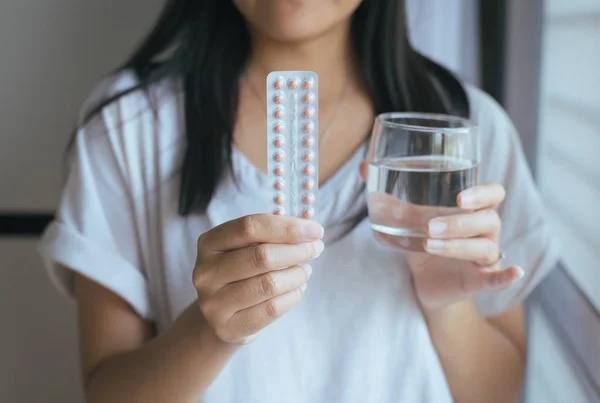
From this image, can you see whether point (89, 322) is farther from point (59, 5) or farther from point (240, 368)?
point (59, 5)

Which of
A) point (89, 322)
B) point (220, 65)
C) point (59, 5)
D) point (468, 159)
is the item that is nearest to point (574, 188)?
point (468, 159)

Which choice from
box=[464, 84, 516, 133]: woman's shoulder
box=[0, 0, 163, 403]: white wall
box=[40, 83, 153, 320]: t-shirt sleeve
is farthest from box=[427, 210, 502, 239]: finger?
box=[0, 0, 163, 403]: white wall

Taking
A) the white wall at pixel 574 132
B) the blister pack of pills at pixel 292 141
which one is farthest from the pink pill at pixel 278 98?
the white wall at pixel 574 132

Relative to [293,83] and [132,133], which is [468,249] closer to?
[293,83]

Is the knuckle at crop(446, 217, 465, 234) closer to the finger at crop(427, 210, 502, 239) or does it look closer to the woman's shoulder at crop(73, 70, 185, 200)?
the finger at crop(427, 210, 502, 239)

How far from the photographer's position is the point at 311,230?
1.57 feet

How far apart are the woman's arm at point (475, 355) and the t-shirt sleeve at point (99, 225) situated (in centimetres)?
33

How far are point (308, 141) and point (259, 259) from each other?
Answer: 0.32 feet

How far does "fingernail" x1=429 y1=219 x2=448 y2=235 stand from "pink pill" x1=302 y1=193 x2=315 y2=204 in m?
0.11

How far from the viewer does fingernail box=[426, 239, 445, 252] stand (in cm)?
54

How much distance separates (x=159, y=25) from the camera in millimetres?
766

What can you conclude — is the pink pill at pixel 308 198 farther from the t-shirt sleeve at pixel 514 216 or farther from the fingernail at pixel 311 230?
the t-shirt sleeve at pixel 514 216

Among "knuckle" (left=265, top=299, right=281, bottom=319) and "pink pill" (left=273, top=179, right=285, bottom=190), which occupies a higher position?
"pink pill" (left=273, top=179, right=285, bottom=190)

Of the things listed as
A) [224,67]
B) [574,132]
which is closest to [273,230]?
[224,67]
